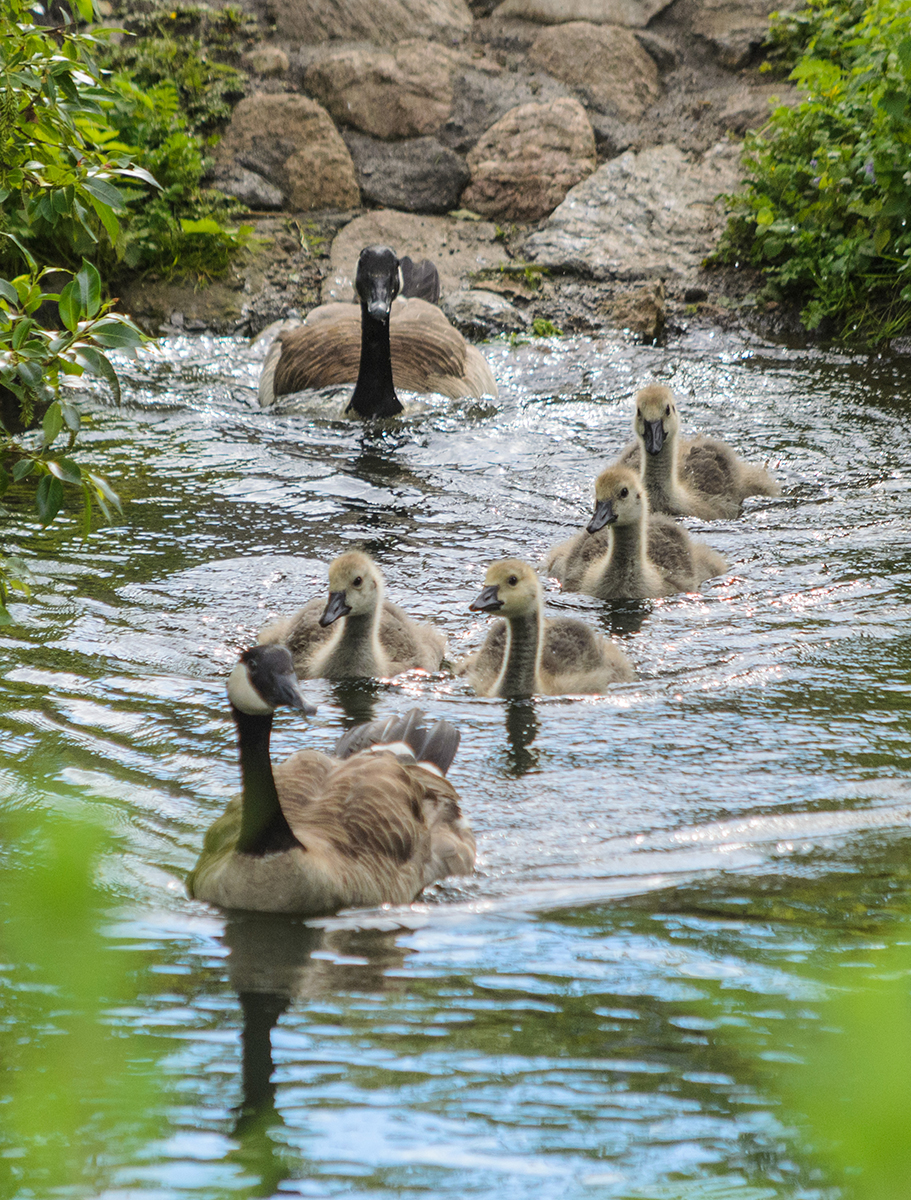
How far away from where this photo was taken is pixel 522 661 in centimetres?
629

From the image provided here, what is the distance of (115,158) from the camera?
4.52m

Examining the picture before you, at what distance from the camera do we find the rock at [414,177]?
14680 mm

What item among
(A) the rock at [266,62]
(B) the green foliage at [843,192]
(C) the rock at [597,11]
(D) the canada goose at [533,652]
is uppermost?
(C) the rock at [597,11]

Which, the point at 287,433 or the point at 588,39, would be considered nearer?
the point at 287,433

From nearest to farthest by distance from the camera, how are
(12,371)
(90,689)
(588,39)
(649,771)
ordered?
(12,371)
(649,771)
(90,689)
(588,39)

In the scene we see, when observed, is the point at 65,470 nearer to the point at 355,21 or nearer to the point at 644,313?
the point at 644,313

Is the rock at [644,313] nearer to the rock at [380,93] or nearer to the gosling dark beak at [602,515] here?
the rock at [380,93]

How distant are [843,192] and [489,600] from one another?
8.01 m

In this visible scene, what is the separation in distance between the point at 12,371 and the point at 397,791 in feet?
6.19

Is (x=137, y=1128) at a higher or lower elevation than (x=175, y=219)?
lower

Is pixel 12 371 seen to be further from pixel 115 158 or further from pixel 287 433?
pixel 287 433

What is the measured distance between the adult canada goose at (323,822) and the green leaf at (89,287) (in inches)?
45.2

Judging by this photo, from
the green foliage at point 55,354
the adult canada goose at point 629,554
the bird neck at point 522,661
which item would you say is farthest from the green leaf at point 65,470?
the adult canada goose at point 629,554

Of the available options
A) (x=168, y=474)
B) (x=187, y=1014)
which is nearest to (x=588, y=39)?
(x=168, y=474)
